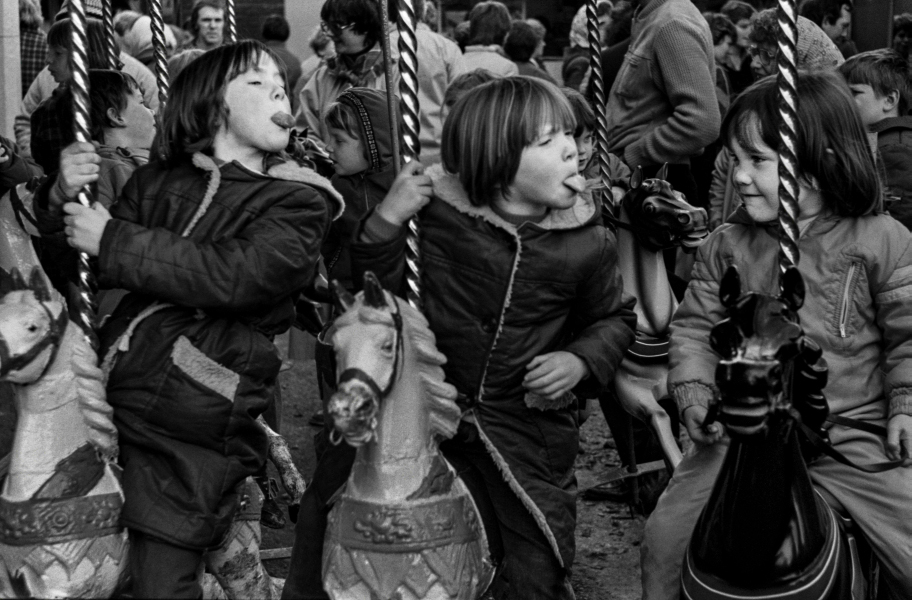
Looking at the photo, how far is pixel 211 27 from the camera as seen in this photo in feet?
26.0

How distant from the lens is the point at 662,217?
457cm

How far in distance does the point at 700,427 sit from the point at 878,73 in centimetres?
284

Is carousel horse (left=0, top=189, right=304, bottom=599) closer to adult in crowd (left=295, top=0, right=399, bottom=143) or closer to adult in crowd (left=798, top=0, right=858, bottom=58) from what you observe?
adult in crowd (left=295, top=0, right=399, bottom=143)

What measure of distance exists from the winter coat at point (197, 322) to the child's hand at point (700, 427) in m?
0.99

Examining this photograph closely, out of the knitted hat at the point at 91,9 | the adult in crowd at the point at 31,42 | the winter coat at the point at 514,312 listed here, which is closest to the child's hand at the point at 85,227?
the winter coat at the point at 514,312

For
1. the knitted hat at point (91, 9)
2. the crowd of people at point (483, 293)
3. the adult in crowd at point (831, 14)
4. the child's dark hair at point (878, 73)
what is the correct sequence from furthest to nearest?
1. the adult in crowd at point (831, 14)
2. the knitted hat at point (91, 9)
3. the child's dark hair at point (878, 73)
4. the crowd of people at point (483, 293)

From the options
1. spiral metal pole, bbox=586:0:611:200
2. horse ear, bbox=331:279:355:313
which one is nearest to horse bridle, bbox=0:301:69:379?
horse ear, bbox=331:279:355:313

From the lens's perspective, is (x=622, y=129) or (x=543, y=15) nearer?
(x=622, y=129)

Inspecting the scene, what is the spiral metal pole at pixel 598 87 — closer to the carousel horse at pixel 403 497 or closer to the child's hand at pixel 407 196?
the child's hand at pixel 407 196

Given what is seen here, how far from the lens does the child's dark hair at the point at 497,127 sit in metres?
3.11

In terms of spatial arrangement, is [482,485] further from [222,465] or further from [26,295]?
[26,295]

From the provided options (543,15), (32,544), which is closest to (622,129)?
(32,544)

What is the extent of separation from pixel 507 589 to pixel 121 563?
3.12ft

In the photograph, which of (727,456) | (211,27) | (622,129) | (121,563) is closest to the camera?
(727,456)
